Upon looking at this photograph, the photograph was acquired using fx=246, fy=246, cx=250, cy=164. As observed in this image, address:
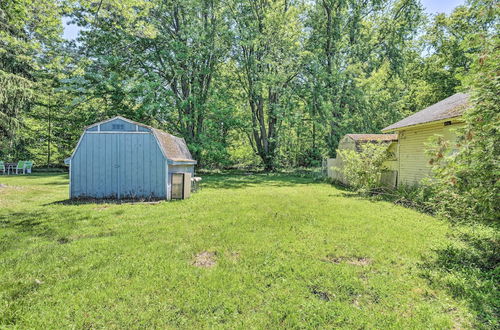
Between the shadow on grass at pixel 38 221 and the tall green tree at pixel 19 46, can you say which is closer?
the shadow on grass at pixel 38 221

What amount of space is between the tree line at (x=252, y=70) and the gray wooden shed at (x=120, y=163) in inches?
367

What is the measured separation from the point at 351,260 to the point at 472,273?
1690 millimetres

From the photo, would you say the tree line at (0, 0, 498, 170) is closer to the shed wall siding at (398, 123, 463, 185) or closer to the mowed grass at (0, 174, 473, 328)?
the shed wall siding at (398, 123, 463, 185)

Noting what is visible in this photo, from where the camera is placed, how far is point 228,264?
150 inches

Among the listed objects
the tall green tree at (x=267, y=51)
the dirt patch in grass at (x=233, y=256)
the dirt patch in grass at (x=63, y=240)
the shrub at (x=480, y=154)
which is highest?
the tall green tree at (x=267, y=51)

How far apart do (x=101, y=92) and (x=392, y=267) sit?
1988cm

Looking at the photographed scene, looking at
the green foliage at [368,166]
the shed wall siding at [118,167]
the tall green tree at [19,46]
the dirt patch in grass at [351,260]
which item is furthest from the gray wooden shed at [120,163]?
the green foliage at [368,166]

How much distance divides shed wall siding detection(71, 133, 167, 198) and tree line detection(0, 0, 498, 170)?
30.9 ft

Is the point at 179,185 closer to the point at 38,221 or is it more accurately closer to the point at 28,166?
the point at 38,221

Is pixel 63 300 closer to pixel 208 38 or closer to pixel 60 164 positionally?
pixel 208 38

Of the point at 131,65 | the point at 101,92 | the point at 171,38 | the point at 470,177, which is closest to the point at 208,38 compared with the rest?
the point at 171,38

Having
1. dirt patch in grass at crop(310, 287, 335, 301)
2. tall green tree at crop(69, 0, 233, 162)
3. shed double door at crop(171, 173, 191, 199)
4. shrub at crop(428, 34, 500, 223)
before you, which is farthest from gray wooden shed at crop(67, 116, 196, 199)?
tall green tree at crop(69, 0, 233, 162)

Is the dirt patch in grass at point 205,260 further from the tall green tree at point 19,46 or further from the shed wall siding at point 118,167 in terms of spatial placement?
the tall green tree at point 19,46

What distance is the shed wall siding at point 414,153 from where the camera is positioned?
992 centimetres
